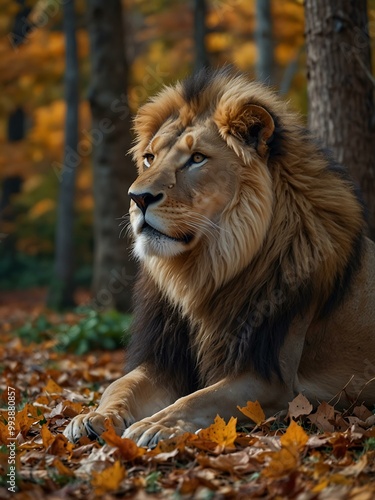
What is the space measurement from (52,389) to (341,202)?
2.57m

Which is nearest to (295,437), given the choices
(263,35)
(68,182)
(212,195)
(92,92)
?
(212,195)

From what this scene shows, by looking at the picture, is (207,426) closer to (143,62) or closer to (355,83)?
(355,83)

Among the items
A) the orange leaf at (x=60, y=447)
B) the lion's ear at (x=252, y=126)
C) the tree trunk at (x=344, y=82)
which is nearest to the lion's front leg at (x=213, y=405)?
the orange leaf at (x=60, y=447)

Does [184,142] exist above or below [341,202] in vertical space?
above

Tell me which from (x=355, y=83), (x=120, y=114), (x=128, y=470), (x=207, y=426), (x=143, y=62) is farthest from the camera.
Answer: (x=143, y=62)

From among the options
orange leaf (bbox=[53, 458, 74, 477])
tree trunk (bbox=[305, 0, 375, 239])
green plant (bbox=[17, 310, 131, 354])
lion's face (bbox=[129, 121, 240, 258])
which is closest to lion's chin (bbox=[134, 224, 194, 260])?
lion's face (bbox=[129, 121, 240, 258])

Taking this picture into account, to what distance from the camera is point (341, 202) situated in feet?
15.1

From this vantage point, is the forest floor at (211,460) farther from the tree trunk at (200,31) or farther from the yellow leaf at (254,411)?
the tree trunk at (200,31)

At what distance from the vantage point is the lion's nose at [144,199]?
417 cm

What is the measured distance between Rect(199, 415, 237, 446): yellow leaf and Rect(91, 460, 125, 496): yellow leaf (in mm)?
654

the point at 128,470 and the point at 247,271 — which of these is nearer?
the point at 128,470

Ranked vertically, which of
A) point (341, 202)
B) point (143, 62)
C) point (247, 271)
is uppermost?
point (143, 62)

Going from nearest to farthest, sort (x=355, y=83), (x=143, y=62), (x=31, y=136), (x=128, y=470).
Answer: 1. (x=128, y=470)
2. (x=355, y=83)
3. (x=31, y=136)
4. (x=143, y=62)

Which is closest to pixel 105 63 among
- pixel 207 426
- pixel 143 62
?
pixel 207 426
